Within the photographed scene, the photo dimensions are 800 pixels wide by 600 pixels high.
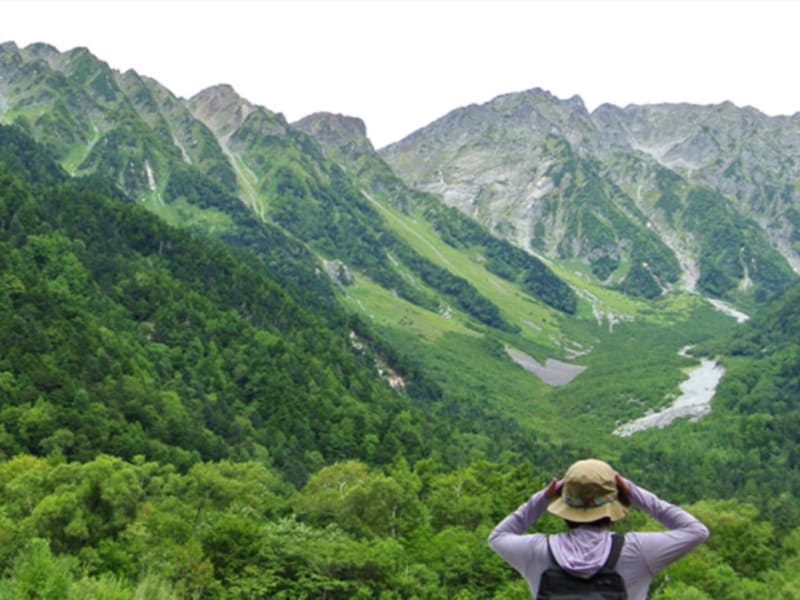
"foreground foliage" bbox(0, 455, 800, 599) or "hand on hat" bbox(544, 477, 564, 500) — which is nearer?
"hand on hat" bbox(544, 477, 564, 500)

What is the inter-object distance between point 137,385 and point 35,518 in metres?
60.8

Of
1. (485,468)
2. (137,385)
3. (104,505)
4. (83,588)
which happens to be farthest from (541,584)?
(137,385)

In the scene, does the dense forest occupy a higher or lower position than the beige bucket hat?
lower

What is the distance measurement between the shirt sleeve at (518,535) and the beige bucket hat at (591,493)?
0.43m

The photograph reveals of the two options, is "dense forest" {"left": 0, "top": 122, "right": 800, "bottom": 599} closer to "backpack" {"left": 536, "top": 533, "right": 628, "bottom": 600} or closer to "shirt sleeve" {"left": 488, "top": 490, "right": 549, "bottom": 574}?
"shirt sleeve" {"left": 488, "top": 490, "right": 549, "bottom": 574}

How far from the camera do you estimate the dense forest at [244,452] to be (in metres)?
54.4

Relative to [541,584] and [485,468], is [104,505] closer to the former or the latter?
[485,468]

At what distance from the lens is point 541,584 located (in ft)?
25.9

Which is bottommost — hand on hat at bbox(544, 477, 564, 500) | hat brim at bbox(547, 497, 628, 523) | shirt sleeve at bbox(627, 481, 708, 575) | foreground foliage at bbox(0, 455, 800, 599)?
foreground foliage at bbox(0, 455, 800, 599)

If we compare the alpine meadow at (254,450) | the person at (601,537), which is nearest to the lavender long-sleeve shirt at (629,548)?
the person at (601,537)

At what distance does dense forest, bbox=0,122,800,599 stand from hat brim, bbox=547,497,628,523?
25703 millimetres

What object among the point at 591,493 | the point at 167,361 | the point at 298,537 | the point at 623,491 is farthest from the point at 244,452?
the point at 591,493

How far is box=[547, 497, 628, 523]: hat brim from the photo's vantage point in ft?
25.7

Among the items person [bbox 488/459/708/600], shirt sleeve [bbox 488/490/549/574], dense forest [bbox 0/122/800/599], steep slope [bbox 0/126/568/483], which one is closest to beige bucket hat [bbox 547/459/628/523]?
person [bbox 488/459/708/600]
